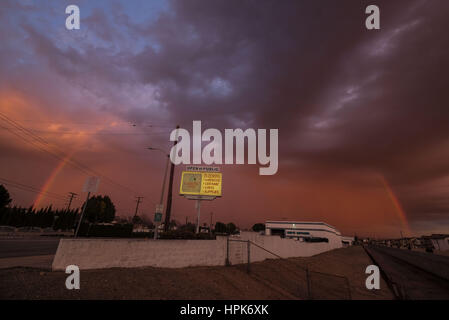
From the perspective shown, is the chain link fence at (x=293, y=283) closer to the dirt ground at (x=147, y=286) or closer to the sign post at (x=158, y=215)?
the dirt ground at (x=147, y=286)

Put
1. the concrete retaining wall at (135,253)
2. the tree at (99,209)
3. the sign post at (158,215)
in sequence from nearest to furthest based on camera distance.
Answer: the concrete retaining wall at (135,253) → the sign post at (158,215) → the tree at (99,209)

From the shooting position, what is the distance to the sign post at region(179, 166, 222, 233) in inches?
1067

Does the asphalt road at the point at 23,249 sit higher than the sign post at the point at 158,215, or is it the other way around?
the sign post at the point at 158,215

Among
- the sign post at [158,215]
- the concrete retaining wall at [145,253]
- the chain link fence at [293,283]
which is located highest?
the sign post at [158,215]

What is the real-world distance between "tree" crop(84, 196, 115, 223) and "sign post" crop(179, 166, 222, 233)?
201 feet

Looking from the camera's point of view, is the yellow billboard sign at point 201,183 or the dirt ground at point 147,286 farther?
the yellow billboard sign at point 201,183

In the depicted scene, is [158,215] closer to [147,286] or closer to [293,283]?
[147,286]

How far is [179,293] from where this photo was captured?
344 inches

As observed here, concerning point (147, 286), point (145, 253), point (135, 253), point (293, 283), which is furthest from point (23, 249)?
point (293, 283)

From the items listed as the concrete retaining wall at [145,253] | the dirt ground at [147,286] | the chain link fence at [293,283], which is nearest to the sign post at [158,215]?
the concrete retaining wall at [145,253]

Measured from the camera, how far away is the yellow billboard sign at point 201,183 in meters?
27.1

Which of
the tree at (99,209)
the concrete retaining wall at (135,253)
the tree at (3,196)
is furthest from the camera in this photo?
the tree at (99,209)
